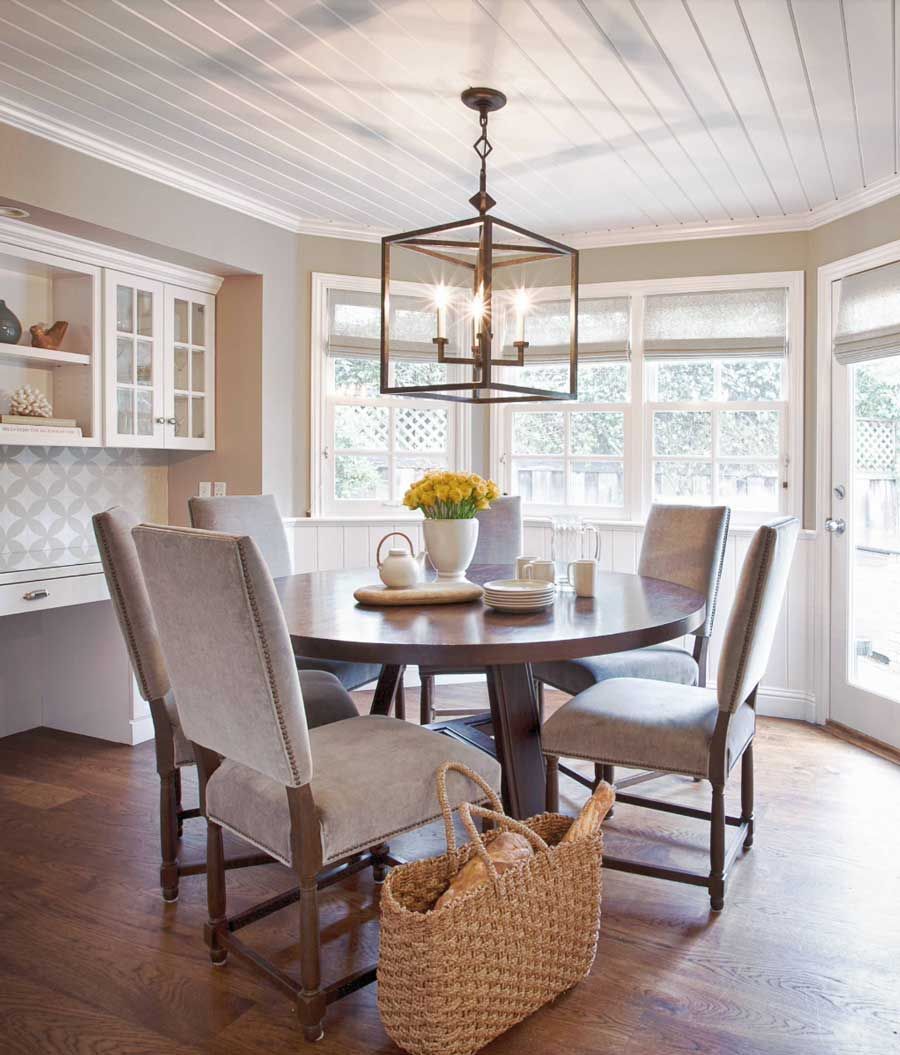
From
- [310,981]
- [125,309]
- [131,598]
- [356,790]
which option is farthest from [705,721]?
[125,309]

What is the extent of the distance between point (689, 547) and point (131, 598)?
1981 mm

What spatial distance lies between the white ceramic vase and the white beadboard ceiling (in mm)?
1367

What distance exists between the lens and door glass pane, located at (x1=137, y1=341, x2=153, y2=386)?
3.73 m

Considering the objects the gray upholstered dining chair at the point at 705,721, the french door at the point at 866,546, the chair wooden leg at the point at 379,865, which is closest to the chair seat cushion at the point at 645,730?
the gray upholstered dining chair at the point at 705,721

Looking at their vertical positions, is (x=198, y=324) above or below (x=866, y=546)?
above

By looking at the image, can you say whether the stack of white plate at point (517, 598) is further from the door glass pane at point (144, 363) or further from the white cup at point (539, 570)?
the door glass pane at point (144, 363)

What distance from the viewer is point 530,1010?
176 centimetres

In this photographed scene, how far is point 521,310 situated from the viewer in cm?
257

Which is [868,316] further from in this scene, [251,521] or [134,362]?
[134,362]

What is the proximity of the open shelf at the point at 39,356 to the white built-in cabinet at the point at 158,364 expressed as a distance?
13 centimetres

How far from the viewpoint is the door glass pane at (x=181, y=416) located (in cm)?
397

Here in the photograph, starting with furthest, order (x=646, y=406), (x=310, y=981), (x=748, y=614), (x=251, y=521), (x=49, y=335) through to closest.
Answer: (x=646, y=406), (x=49, y=335), (x=251, y=521), (x=748, y=614), (x=310, y=981)

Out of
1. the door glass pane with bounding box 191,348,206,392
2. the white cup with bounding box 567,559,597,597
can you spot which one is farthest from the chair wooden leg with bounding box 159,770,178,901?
the door glass pane with bounding box 191,348,206,392

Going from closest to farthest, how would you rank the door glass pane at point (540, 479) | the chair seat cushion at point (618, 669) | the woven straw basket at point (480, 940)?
the woven straw basket at point (480, 940), the chair seat cushion at point (618, 669), the door glass pane at point (540, 479)
